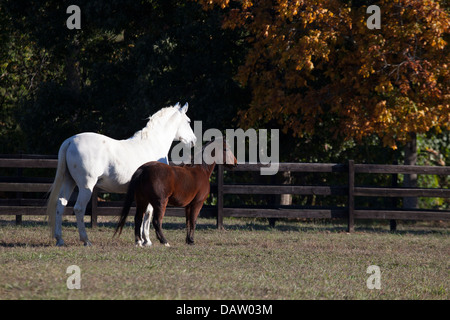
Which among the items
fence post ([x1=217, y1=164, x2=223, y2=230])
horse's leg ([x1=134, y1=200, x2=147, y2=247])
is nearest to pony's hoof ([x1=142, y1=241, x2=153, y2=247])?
horse's leg ([x1=134, y1=200, x2=147, y2=247])

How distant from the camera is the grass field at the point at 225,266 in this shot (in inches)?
258

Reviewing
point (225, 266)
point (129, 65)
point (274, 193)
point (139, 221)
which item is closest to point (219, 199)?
point (274, 193)

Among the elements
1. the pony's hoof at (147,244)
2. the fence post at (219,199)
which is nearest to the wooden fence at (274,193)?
the fence post at (219,199)

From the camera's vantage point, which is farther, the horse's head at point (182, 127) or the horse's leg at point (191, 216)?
the horse's head at point (182, 127)

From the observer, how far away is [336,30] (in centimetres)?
1582

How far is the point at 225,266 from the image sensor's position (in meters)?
8.48

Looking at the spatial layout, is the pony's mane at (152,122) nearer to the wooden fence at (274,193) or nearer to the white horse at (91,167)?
the white horse at (91,167)

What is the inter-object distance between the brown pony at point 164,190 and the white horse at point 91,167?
0.43 metres

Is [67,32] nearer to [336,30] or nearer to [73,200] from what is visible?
[73,200]

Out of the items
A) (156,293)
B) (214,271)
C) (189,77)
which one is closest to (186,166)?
(214,271)

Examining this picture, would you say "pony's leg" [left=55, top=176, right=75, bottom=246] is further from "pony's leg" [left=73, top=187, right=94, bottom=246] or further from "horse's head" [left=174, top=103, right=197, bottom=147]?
"horse's head" [left=174, top=103, right=197, bottom=147]

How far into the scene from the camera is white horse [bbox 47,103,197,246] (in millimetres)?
10219

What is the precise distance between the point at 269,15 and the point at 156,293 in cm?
1120

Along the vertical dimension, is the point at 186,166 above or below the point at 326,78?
below
